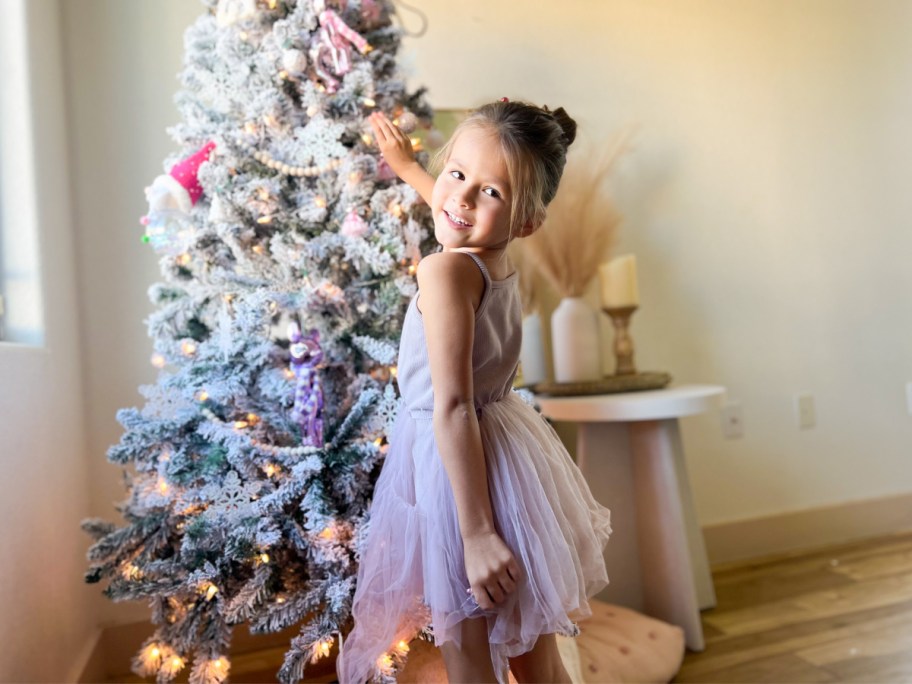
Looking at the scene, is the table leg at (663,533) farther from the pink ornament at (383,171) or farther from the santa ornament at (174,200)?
the santa ornament at (174,200)

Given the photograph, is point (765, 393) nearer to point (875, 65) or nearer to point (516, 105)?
point (875, 65)

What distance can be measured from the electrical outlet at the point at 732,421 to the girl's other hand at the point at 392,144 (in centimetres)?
148

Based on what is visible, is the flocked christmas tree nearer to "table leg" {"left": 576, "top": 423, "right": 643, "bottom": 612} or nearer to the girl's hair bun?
the girl's hair bun

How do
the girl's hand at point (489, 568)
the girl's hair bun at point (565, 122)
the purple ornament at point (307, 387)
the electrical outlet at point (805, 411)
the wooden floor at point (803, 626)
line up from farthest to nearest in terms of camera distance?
the electrical outlet at point (805, 411) < the wooden floor at point (803, 626) < the purple ornament at point (307, 387) < the girl's hair bun at point (565, 122) < the girl's hand at point (489, 568)

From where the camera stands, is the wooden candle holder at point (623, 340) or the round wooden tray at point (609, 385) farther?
the wooden candle holder at point (623, 340)

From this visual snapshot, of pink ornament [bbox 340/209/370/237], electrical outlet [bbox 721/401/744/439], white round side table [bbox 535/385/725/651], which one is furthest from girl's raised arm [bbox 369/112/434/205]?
electrical outlet [bbox 721/401/744/439]

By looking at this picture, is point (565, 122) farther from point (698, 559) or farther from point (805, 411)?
point (805, 411)

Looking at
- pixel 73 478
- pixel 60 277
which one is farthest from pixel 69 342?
pixel 73 478

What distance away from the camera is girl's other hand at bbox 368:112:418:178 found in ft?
3.89

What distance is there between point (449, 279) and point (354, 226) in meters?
0.45

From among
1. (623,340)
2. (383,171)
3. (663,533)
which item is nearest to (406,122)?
(383,171)

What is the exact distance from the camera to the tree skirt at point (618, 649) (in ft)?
4.40

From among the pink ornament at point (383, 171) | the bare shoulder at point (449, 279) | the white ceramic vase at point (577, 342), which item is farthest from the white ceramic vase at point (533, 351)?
the bare shoulder at point (449, 279)

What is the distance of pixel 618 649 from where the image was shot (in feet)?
5.13
